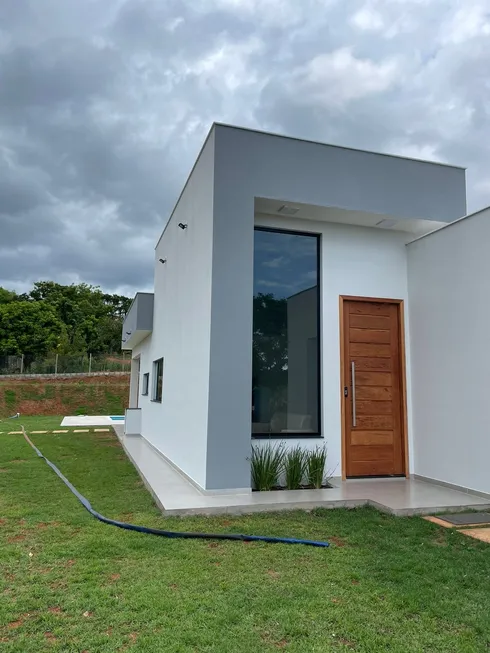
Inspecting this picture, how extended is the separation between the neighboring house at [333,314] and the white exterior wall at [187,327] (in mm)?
57

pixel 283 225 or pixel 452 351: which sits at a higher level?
pixel 283 225

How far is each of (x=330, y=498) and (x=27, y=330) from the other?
106 feet

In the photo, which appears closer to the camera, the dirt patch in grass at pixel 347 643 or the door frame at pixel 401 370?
the dirt patch in grass at pixel 347 643

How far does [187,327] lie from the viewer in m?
6.22

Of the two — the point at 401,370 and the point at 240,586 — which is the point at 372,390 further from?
the point at 240,586

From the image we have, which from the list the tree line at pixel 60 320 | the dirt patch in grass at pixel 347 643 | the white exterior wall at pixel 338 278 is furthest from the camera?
the tree line at pixel 60 320

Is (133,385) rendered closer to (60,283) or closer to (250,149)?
(250,149)

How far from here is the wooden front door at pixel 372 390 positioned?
561 cm

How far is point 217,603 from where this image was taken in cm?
234

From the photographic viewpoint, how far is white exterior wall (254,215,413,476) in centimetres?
554

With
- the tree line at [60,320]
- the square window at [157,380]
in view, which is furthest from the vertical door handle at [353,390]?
the tree line at [60,320]

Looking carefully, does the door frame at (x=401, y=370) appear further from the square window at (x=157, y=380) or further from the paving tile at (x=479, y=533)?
the square window at (x=157, y=380)

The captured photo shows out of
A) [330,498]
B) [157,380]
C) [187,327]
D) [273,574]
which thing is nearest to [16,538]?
[273,574]

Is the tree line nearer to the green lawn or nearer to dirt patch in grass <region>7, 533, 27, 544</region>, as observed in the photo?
dirt patch in grass <region>7, 533, 27, 544</region>
